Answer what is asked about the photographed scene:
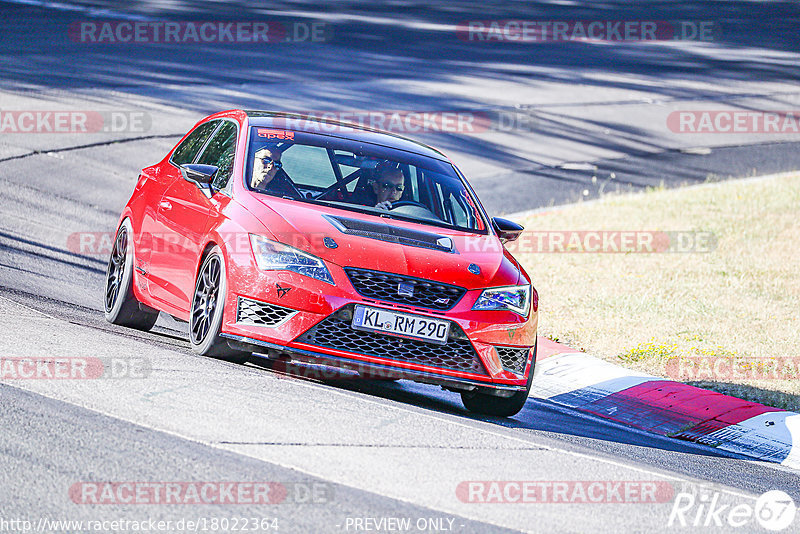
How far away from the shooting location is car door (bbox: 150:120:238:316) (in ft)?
26.5

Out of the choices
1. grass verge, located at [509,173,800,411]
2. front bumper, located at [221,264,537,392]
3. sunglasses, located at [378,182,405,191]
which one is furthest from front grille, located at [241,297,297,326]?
grass verge, located at [509,173,800,411]

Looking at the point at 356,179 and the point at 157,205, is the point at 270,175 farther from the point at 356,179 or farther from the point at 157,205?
the point at 157,205

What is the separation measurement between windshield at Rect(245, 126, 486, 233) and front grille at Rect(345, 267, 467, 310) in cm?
96

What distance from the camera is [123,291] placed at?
9133 mm

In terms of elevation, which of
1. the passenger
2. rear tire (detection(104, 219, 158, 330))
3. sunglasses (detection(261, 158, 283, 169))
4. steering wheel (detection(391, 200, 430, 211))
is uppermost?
sunglasses (detection(261, 158, 283, 169))

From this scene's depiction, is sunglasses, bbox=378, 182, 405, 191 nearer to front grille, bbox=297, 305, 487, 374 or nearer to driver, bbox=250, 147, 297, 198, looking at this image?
driver, bbox=250, 147, 297, 198

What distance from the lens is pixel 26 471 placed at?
512 centimetres

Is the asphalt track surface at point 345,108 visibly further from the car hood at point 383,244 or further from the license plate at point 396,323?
the car hood at point 383,244

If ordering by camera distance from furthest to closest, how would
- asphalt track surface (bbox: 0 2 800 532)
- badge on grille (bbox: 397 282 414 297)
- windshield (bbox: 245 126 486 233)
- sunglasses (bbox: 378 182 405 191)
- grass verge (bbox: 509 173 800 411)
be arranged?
grass verge (bbox: 509 173 800 411) < sunglasses (bbox: 378 182 405 191) < windshield (bbox: 245 126 486 233) < badge on grille (bbox: 397 282 414 297) < asphalt track surface (bbox: 0 2 800 532)

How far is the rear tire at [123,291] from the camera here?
9.11 metres

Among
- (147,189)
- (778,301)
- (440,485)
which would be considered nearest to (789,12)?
(778,301)

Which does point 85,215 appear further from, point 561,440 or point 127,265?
point 561,440

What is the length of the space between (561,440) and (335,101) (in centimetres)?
1552

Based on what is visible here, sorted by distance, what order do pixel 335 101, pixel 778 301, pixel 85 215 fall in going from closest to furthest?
pixel 778 301 < pixel 85 215 < pixel 335 101
